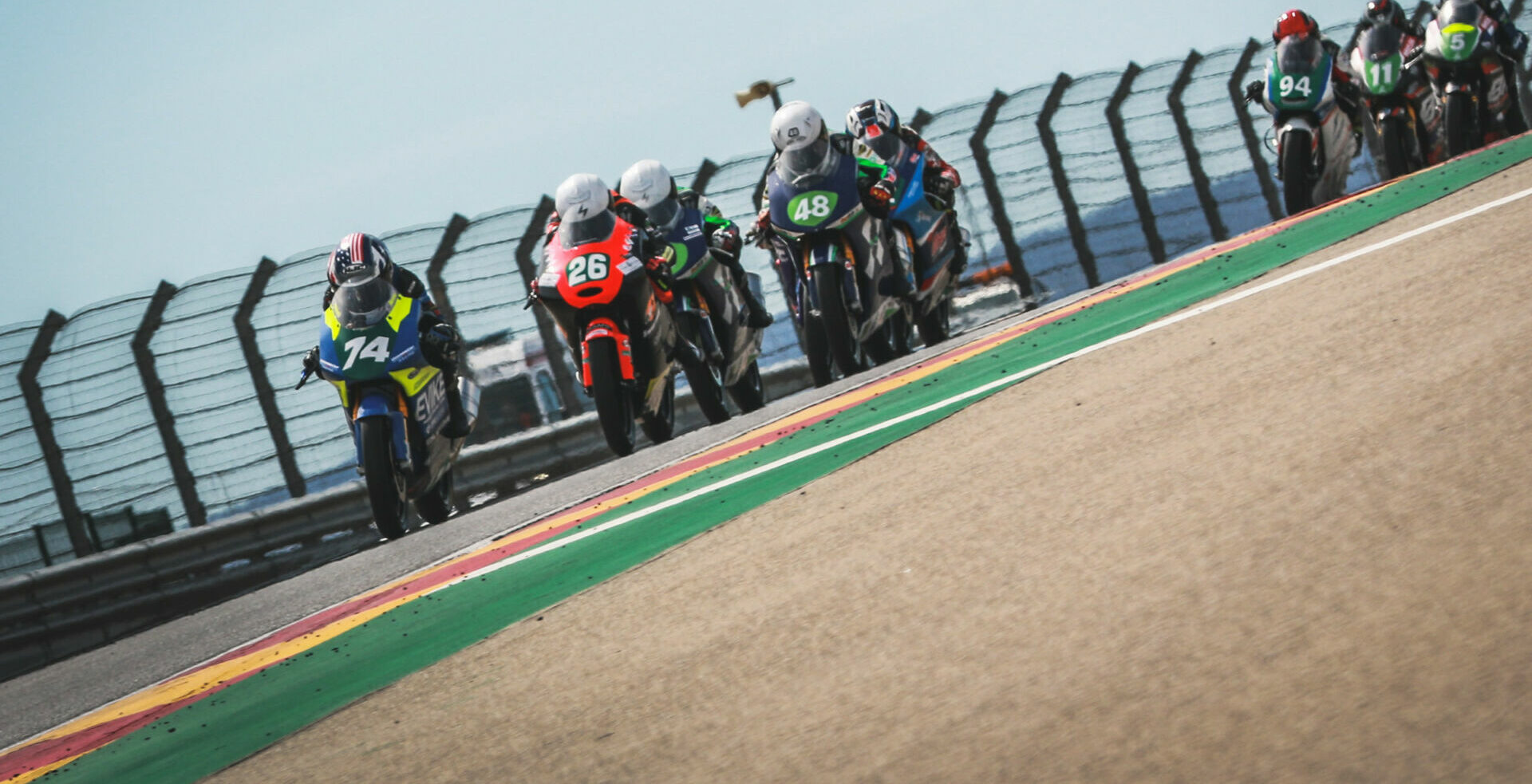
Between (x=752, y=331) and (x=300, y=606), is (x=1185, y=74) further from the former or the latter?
(x=300, y=606)

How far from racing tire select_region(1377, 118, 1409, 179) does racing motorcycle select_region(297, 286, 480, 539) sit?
24.9 feet

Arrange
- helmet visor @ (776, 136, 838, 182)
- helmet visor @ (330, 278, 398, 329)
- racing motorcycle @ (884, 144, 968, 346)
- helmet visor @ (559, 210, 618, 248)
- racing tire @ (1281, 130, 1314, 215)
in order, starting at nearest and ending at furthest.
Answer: helmet visor @ (330, 278, 398, 329)
helmet visor @ (559, 210, 618, 248)
helmet visor @ (776, 136, 838, 182)
racing motorcycle @ (884, 144, 968, 346)
racing tire @ (1281, 130, 1314, 215)

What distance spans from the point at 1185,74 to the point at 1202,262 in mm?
7277

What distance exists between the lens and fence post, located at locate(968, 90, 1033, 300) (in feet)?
45.4

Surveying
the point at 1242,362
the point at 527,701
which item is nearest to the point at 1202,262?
the point at 1242,362

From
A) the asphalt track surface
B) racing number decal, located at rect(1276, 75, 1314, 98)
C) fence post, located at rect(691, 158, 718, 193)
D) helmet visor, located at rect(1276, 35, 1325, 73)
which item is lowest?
the asphalt track surface

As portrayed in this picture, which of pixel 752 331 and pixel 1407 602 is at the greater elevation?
pixel 752 331

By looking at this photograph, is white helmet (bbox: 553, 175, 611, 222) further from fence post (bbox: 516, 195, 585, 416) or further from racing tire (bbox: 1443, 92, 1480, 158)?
racing tire (bbox: 1443, 92, 1480, 158)

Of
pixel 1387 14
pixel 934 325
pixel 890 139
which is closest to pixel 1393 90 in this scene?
pixel 1387 14

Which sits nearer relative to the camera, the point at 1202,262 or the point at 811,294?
the point at 1202,262

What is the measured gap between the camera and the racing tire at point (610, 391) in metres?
7.84

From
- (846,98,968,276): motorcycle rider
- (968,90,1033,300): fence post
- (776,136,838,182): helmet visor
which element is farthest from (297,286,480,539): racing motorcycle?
(968,90,1033,300): fence post

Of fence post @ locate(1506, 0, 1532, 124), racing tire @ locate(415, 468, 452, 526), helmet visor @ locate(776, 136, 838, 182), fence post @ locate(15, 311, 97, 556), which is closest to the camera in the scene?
racing tire @ locate(415, 468, 452, 526)

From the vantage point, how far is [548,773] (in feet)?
8.48
